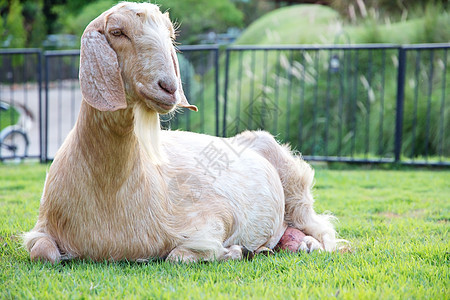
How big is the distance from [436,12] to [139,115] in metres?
10.6

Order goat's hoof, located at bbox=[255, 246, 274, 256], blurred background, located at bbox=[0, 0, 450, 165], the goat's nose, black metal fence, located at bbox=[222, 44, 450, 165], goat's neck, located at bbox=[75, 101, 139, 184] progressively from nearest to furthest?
the goat's nose, goat's neck, located at bbox=[75, 101, 139, 184], goat's hoof, located at bbox=[255, 246, 274, 256], blurred background, located at bbox=[0, 0, 450, 165], black metal fence, located at bbox=[222, 44, 450, 165]

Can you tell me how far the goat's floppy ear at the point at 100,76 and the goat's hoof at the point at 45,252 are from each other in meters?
1.04

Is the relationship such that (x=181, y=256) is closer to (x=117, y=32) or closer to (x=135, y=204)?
(x=135, y=204)

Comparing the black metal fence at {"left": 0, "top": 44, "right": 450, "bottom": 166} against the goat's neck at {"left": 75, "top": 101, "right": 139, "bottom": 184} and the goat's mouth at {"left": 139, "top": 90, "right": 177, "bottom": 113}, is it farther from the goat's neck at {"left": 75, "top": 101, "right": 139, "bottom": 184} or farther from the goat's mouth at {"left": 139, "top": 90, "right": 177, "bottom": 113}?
the goat's mouth at {"left": 139, "top": 90, "right": 177, "bottom": 113}

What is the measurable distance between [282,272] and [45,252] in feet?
4.79

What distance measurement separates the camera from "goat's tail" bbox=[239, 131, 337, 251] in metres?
4.62

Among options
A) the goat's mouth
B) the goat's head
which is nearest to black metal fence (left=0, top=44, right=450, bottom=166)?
the goat's head

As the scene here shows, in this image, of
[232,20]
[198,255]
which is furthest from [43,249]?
[232,20]

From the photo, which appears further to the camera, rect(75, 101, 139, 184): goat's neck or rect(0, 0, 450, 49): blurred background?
rect(0, 0, 450, 49): blurred background

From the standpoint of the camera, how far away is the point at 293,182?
4695 millimetres

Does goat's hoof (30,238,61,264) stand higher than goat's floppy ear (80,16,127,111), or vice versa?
goat's floppy ear (80,16,127,111)

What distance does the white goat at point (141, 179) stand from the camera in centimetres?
301

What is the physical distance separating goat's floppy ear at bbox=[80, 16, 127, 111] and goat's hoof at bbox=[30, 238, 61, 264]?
1.04 metres

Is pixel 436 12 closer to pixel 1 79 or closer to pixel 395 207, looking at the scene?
pixel 395 207
